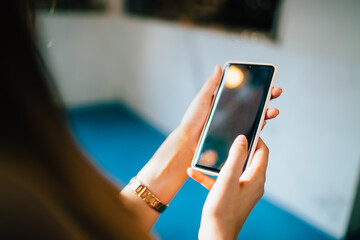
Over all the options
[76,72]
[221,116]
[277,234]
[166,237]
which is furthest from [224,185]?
[76,72]

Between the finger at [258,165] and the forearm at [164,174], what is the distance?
162 mm

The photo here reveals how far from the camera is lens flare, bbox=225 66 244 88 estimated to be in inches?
24.4

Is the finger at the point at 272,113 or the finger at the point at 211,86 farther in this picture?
the finger at the point at 211,86

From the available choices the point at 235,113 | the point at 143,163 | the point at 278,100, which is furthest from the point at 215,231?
the point at 143,163

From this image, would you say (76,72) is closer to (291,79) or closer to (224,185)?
(291,79)

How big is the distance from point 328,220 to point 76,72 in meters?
2.14

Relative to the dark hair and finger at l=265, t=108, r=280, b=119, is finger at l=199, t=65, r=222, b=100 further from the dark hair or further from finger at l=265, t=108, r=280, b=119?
the dark hair

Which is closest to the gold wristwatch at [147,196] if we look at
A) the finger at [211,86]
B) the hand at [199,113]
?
the hand at [199,113]

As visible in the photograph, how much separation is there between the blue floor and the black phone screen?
0.36 feet

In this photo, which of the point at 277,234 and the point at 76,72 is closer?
the point at 277,234

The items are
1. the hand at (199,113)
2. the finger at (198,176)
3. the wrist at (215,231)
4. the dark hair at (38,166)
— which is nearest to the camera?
the dark hair at (38,166)

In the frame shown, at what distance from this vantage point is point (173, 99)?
2.08m

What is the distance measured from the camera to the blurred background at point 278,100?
1.12 metres

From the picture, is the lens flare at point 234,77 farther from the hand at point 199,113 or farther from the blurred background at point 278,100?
the blurred background at point 278,100
